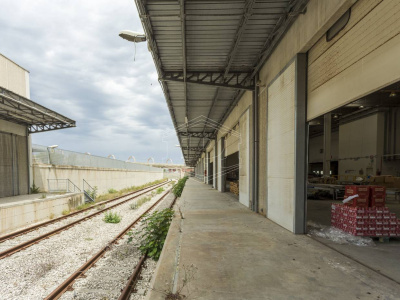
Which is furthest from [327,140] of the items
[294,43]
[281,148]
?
[294,43]

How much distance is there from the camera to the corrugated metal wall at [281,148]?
675 centimetres

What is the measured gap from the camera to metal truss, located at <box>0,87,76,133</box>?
12.3 meters

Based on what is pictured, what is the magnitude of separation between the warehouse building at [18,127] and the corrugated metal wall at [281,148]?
45.7 ft

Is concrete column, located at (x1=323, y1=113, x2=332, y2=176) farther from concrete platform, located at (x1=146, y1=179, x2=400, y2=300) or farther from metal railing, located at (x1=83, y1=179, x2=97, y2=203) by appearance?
metal railing, located at (x1=83, y1=179, x2=97, y2=203)

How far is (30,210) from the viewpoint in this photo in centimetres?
1150

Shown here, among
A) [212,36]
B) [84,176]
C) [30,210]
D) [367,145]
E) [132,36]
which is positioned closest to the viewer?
[212,36]

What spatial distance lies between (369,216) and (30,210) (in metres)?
14.6

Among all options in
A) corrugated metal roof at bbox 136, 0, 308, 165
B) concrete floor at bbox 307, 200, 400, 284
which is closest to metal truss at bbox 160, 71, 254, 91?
corrugated metal roof at bbox 136, 0, 308, 165

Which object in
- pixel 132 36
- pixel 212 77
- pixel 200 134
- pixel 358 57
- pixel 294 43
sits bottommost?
pixel 200 134

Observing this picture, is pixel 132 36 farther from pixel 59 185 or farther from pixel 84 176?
pixel 84 176

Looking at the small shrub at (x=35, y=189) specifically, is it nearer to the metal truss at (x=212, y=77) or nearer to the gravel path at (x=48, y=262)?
the gravel path at (x=48, y=262)

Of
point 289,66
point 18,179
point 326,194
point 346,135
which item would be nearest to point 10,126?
point 18,179

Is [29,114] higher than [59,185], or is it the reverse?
[29,114]

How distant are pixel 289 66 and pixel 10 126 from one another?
19276 mm
